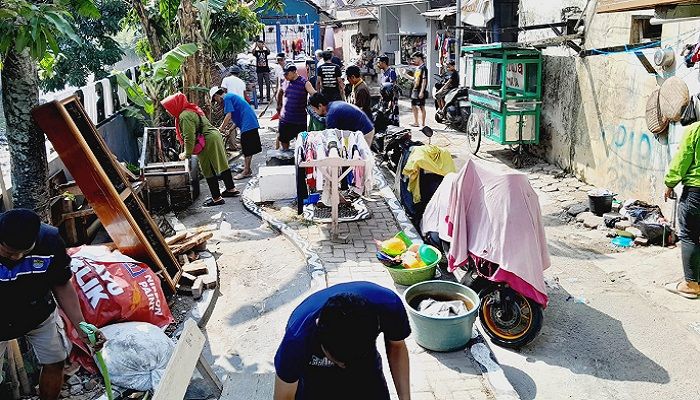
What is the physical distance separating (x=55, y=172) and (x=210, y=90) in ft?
16.1

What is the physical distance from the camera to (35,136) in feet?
17.0

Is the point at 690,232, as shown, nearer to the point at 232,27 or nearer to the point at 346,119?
the point at 346,119

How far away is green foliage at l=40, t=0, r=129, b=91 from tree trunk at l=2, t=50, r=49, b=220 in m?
→ 13.5

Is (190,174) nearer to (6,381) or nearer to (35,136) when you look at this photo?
(35,136)

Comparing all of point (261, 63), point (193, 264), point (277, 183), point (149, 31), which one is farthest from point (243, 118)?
point (261, 63)

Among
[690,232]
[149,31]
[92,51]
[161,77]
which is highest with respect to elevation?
[149,31]

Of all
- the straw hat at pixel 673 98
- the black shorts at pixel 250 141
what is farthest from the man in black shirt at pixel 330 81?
the straw hat at pixel 673 98

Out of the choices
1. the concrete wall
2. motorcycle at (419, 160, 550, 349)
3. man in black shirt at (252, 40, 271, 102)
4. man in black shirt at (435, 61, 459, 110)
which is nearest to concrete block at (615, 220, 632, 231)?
the concrete wall

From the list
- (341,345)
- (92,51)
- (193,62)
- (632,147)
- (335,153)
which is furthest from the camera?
(92,51)

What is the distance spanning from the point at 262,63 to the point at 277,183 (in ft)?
38.6

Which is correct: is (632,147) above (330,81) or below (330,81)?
below

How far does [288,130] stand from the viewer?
1127cm

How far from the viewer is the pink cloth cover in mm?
5141

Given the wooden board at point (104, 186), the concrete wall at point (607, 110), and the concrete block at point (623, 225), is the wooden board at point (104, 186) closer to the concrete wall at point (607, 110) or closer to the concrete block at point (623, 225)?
the concrete block at point (623, 225)
